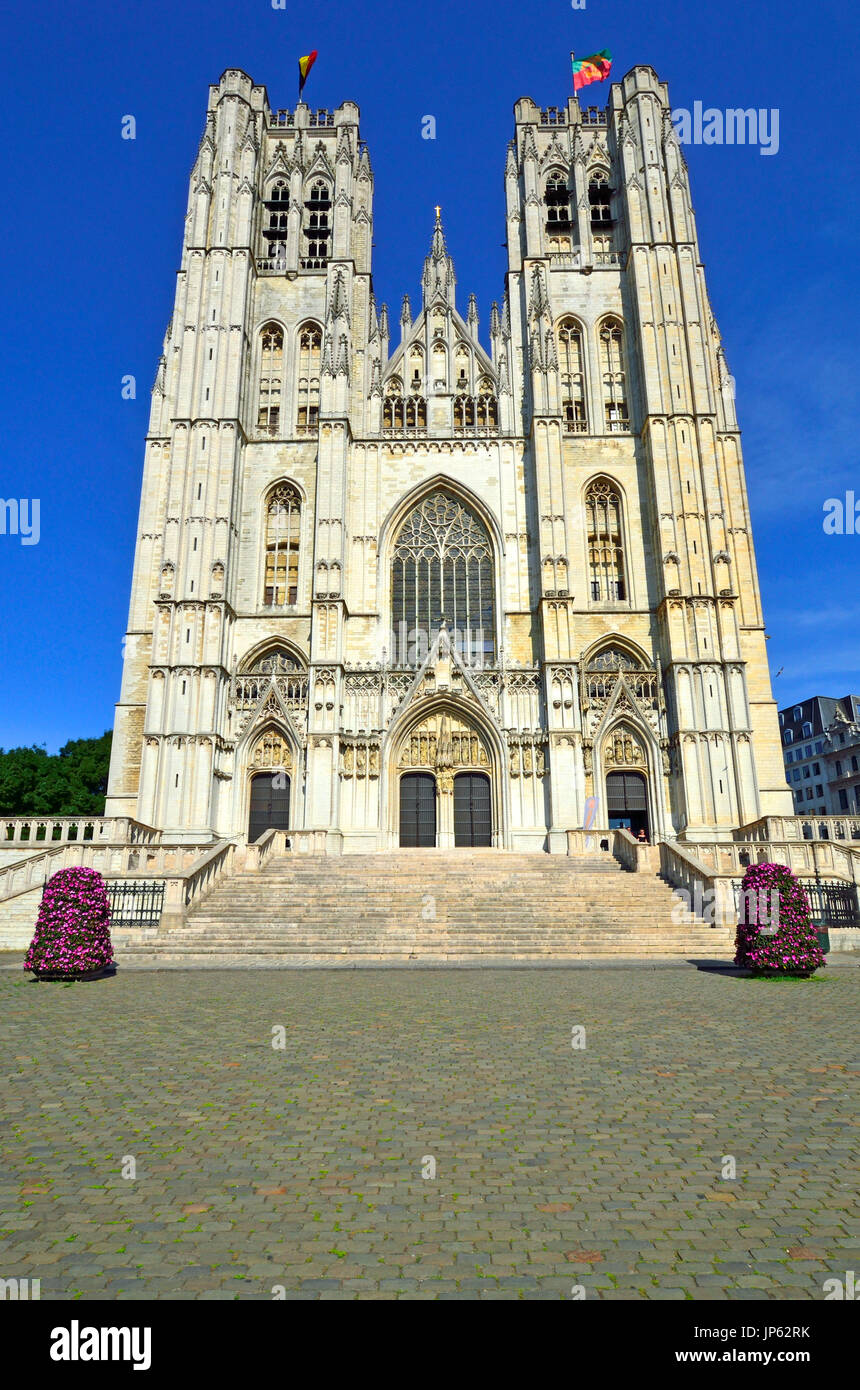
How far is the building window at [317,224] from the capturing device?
36.1 meters

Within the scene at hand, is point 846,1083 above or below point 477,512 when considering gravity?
below

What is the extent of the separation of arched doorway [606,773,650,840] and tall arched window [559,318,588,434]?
45.8 ft

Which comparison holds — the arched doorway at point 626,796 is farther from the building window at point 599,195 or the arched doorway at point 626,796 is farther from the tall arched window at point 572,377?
the building window at point 599,195

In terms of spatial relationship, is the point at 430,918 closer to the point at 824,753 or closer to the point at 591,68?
the point at 591,68

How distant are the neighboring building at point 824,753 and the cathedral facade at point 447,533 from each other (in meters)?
41.6

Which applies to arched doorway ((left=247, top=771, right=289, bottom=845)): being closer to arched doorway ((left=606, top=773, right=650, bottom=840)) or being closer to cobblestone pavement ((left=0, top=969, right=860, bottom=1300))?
arched doorway ((left=606, top=773, right=650, bottom=840))

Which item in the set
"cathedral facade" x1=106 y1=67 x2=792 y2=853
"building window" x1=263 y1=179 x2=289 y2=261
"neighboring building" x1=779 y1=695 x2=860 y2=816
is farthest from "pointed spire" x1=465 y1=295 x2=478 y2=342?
"neighboring building" x1=779 y1=695 x2=860 y2=816

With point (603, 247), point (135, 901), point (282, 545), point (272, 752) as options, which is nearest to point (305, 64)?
point (603, 247)

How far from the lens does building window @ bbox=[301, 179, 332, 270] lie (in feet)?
118

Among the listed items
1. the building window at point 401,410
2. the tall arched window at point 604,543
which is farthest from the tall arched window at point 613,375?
the building window at point 401,410
